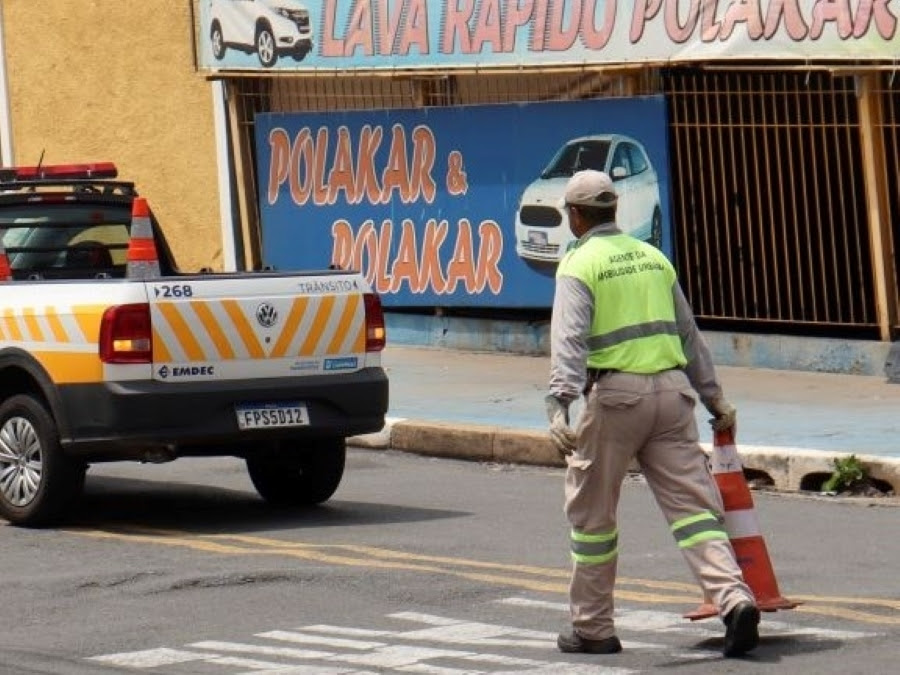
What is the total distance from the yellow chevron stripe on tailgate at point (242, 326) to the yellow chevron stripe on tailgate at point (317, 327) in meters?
0.27

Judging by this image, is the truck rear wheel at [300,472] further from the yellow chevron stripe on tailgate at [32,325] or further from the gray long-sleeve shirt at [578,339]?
the gray long-sleeve shirt at [578,339]

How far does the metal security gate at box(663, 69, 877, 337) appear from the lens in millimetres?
17031

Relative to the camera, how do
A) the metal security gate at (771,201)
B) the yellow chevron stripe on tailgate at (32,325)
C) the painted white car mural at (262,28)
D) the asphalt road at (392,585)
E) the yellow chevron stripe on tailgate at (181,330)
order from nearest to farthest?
1. the asphalt road at (392,585)
2. the yellow chevron stripe on tailgate at (181,330)
3. the yellow chevron stripe on tailgate at (32,325)
4. the metal security gate at (771,201)
5. the painted white car mural at (262,28)

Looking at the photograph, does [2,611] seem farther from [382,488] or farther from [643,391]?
[382,488]

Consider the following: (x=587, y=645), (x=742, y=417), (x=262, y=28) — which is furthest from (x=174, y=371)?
(x=262, y=28)

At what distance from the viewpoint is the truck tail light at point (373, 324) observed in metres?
12.4

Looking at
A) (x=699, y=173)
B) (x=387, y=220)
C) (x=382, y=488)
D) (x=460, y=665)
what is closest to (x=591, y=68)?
(x=699, y=173)

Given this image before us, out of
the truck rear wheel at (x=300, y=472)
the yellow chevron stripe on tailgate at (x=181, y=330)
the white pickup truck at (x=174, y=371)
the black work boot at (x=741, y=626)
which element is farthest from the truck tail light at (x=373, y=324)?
the black work boot at (x=741, y=626)

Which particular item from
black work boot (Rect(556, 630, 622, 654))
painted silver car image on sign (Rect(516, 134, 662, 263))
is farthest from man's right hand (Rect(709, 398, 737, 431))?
painted silver car image on sign (Rect(516, 134, 662, 263))

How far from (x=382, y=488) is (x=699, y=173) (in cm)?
516

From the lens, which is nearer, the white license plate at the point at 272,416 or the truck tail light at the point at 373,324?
the white license plate at the point at 272,416

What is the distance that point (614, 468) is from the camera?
8547 mm

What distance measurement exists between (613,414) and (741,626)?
901 mm

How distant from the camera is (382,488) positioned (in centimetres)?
1377
